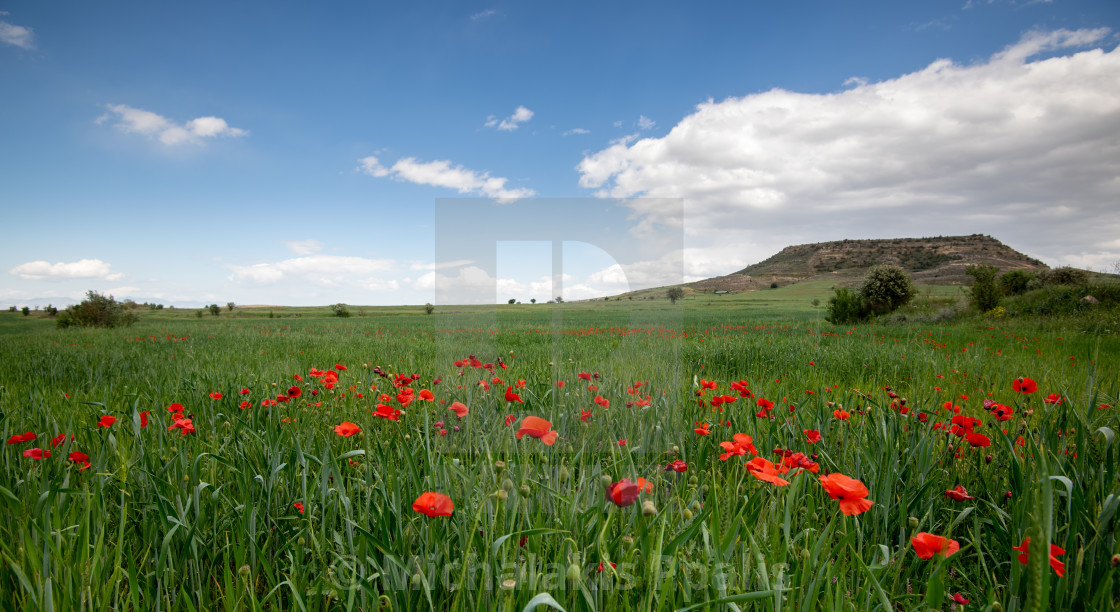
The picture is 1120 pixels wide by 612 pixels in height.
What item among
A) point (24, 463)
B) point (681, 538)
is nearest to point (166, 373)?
point (24, 463)

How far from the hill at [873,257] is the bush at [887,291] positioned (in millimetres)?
52298

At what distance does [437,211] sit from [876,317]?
2517 centimetres

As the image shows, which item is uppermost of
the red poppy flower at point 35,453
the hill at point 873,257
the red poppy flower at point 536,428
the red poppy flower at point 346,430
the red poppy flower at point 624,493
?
the hill at point 873,257

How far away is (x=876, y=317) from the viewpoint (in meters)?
22.2

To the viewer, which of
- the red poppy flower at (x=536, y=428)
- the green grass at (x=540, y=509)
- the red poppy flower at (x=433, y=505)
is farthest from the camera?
the red poppy flower at (x=536, y=428)

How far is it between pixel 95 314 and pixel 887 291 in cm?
3941

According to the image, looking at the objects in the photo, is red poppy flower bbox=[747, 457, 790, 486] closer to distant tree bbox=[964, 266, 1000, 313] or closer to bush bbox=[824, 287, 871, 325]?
distant tree bbox=[964, 266, 1000, 313]

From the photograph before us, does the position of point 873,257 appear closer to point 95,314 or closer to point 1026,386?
point 1026,386

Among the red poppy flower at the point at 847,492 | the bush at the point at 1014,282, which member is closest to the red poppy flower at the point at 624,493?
the red poppy flower at the point at 847,492

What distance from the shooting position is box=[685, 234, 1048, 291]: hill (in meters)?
84.6

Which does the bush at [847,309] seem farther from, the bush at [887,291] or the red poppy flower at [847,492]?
the red poppy flower at [847,492]

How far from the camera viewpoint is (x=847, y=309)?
2234cm

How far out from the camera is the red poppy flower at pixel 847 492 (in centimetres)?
113

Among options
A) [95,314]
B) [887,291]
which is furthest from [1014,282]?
[95,314]
